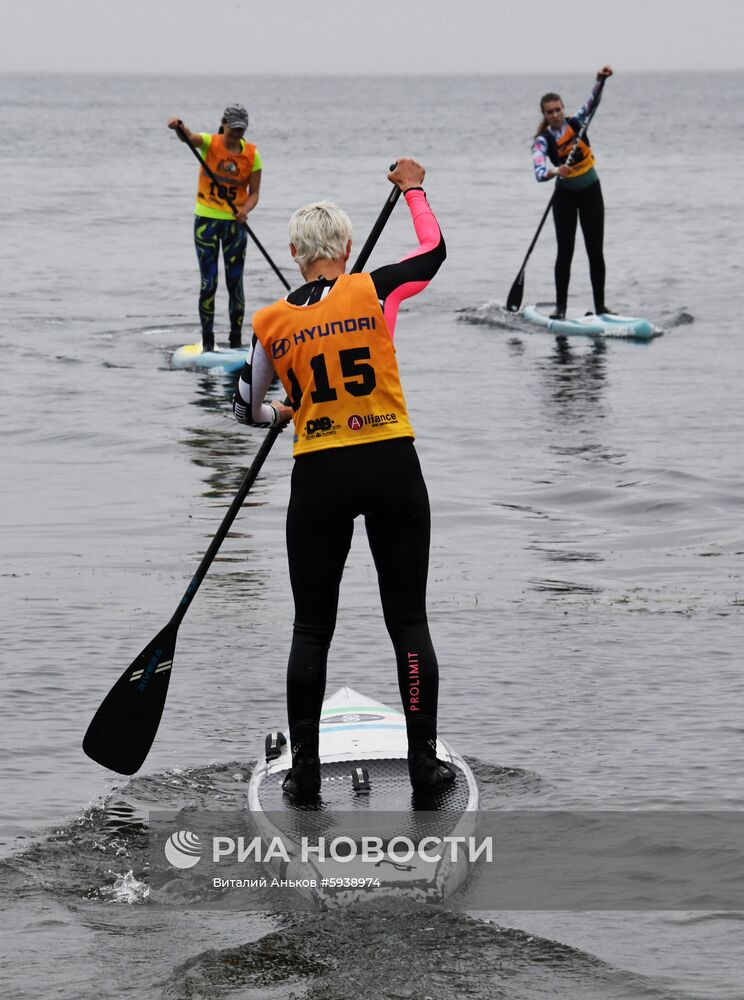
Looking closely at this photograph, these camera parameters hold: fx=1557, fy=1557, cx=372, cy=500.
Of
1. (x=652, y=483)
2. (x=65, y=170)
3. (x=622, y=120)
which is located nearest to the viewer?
(x=652, y=483)

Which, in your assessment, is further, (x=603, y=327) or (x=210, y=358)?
(x=603, y=327)

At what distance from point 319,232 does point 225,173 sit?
8368 mm

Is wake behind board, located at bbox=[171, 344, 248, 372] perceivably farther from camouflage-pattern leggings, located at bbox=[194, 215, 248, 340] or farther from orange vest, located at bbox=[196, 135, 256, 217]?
orange vest, located at bbox=[196, 135, 256, 217]

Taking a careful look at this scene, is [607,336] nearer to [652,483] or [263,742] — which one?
[652,483]

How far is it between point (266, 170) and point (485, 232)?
67.4ft

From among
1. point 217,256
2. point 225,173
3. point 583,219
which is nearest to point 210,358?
point 217,256

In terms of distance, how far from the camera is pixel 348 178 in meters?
42.2

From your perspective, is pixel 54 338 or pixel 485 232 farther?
pixel 485 232

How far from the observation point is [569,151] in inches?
566

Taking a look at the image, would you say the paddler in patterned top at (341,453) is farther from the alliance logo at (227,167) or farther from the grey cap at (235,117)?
the alliance logo at (227,167)

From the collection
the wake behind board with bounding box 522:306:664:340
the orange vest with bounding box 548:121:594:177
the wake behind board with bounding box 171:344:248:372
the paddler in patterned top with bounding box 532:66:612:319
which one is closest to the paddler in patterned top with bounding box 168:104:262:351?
the wake behind board with bounding box 171:344:248:372

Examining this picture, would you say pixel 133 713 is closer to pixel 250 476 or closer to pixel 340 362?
pixel 250 476

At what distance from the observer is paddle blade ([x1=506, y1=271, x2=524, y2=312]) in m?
16.5

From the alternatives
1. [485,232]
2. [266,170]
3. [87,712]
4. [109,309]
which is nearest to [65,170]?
[266,170]
